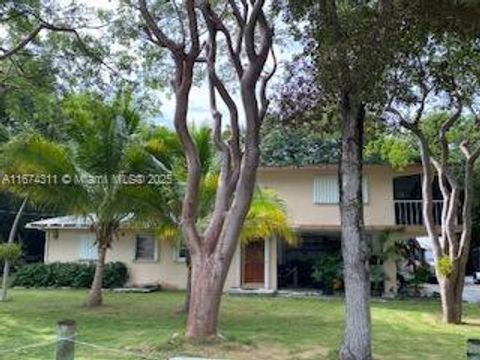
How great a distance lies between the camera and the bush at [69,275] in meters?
25.9

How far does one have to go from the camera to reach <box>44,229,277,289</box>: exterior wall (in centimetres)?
2597

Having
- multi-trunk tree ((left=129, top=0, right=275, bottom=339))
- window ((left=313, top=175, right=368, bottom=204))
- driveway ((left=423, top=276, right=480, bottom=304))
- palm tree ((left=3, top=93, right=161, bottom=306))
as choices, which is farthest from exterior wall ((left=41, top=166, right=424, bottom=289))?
multi-trunk tree ((left=129, top=0, right=275, bottom=339))

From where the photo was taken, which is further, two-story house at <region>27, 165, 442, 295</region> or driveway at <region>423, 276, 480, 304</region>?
two-story house at <region>27, 165, 442, 295</region>

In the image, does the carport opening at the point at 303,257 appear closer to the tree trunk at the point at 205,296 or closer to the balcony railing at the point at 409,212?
the balcony railing at the point at 409,212

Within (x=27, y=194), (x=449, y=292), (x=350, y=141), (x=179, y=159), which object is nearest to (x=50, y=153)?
(x=27, y=194)

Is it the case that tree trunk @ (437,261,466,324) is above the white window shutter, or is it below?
below

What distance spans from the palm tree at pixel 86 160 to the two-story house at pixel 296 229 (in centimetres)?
704

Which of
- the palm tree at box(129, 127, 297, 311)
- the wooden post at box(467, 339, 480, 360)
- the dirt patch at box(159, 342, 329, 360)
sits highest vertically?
the palm tree at box(129, 127, 297, 311)

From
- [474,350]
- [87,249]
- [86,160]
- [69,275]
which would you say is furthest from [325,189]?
[474,350]

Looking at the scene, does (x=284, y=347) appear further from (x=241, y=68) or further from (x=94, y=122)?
(x=94, y=122)

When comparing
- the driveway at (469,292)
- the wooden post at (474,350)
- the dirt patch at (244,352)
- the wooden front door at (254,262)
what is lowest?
the dirt patch at (244,352)

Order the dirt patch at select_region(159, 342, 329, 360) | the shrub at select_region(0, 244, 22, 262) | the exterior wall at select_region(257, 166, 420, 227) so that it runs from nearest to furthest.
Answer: the dirt patch at select_region(159, 342, 329, 360) < the shrub at select_region(0, 244, 22, 262) < the exterior wall at select_region(257, 166, 420, 227)

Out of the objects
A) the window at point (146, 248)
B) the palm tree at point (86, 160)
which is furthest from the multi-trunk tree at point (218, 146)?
the window at point (146, 248)

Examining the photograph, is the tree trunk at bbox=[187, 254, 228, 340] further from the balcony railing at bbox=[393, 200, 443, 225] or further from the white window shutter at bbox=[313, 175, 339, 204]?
the balcony railing at bbox=[393, 200, 443, 225]
